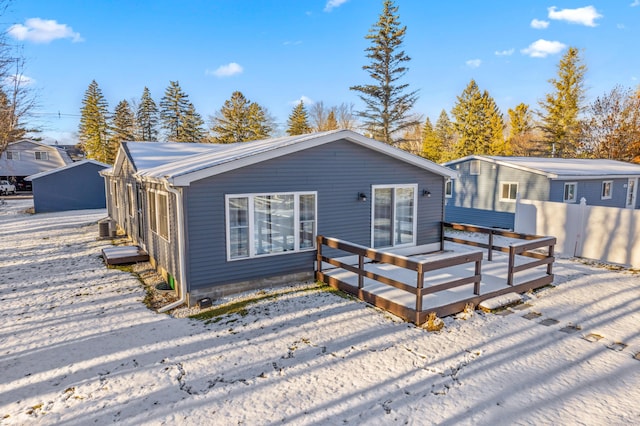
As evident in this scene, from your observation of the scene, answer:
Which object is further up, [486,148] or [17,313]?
[486,148]

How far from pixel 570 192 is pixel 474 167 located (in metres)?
3.95

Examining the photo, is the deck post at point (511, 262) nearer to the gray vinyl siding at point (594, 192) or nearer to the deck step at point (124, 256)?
the deck step at point (124, 256)

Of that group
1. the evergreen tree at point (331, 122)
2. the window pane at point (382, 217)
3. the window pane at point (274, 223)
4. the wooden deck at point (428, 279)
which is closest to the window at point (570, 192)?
the wooden deck at point (428, 279)

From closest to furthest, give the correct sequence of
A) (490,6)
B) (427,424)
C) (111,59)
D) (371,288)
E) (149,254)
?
(427,424) → (371,288) → (149,254) → (490,6) → (111,59)

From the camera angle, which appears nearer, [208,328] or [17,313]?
[208,328]

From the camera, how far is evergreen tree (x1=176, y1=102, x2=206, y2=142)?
4097 centimetres

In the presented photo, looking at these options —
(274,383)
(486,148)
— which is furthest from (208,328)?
(486,148)

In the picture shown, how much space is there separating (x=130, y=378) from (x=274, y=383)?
1.79 metres

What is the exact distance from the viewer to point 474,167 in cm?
1727

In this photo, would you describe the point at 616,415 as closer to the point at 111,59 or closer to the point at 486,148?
the point at 111,59

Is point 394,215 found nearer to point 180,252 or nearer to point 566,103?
point 180,252

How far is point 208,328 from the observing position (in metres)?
5.96

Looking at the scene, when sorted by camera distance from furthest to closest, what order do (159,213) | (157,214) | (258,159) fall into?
(157,214) → (159,213) → (258,159)

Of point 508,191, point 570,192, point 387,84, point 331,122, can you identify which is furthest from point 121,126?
point 570,192
